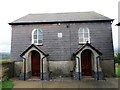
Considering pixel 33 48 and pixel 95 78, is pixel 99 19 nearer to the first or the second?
pixel 95 78

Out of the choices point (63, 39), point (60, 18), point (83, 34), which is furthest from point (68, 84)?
point (60, 18)

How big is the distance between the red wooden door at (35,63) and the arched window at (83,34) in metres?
4.94

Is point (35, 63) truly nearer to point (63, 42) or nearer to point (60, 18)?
point (63, 42)

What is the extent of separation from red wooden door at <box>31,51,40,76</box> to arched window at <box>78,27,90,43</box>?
4.94 m

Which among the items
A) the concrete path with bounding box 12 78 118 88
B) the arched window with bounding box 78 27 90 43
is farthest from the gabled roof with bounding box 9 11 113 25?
the concrete path with bounding box 12 78 118 88

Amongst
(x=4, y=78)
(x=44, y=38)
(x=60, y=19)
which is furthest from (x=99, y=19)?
(x=4, y=78)

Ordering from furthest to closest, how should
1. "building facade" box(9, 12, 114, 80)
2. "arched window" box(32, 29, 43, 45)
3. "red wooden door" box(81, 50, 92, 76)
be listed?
"arched window" box(32, 29, 43, 45) → "building facade" box(9, 12, 114, 80) → "red wooden door" box(81, 50, 92, 76)

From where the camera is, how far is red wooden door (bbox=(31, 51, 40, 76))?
19.1 metres

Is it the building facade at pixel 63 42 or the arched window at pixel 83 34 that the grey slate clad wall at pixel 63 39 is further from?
the arched window at pixel 83 34

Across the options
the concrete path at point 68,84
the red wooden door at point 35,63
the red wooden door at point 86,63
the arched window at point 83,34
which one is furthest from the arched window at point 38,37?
the concrete path at point 68,84

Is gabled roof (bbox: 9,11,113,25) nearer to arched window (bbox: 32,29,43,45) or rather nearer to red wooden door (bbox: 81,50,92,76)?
arched window (bbox: 32,29,43,45)

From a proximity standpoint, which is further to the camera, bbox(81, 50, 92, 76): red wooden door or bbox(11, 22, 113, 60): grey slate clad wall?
bbox(11, 22, 113, 60): grey slate clad wall

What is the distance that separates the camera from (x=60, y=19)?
786 inches

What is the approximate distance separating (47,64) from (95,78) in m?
5.00
